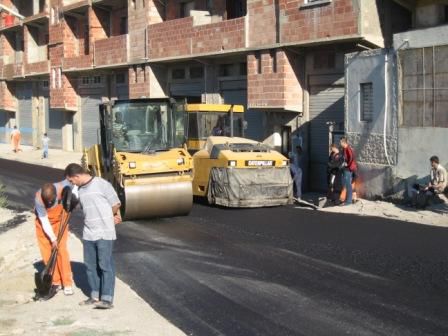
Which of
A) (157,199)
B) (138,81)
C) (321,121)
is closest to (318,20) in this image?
(321,121)

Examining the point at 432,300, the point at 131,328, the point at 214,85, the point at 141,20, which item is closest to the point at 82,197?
the point at 131,328

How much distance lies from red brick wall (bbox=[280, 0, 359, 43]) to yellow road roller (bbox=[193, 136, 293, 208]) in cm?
503

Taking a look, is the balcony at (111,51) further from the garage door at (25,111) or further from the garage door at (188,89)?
the garage door at (25,111)

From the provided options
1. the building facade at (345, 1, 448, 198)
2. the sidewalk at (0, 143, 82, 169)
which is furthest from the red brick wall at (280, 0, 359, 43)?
the sidewalk at (0, 143, 82, 169)

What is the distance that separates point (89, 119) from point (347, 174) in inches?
994

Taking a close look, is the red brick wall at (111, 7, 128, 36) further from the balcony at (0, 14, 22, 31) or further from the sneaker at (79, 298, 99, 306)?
the sneaker at (79, 298, 99, 306)

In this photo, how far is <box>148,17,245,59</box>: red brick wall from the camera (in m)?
24.0

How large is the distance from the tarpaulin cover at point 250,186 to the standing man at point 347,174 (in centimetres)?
141

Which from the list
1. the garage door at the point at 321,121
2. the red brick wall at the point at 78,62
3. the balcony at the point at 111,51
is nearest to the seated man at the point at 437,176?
the garage door at the point at 321,121

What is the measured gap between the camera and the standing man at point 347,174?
16.6m

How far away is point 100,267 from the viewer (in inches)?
301

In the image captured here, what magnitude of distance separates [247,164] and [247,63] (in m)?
8.50

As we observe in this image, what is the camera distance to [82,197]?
296 inches

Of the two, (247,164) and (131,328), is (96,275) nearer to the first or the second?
(131,328)
